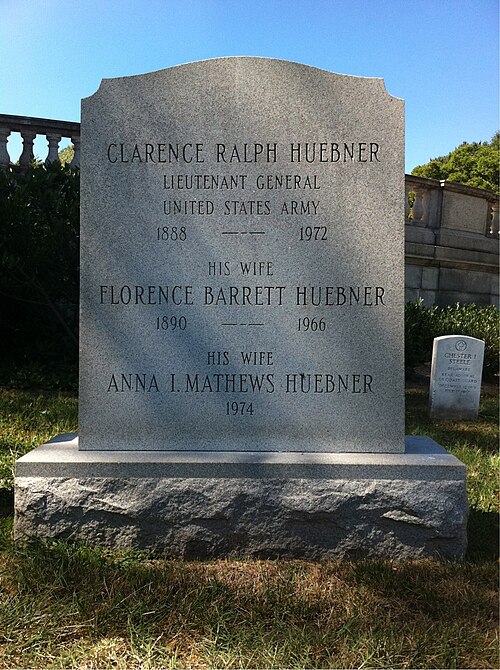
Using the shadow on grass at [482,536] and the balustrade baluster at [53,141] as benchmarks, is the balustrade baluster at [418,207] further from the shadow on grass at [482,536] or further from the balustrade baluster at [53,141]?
the shadow on grass at [482,536]

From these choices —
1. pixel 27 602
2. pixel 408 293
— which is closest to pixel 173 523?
pixel 27 602

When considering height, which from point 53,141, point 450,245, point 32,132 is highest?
point 32,132

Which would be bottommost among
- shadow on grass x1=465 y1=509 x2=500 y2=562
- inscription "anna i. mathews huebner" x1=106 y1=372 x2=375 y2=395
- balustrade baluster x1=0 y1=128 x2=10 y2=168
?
shadow on grass x1=465 y1=509 x2=500 y2=562

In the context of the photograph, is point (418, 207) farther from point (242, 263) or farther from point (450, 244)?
point (242, 263)

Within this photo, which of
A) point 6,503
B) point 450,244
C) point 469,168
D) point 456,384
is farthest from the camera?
point 469,168

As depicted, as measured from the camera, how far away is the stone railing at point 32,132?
10.2 meters

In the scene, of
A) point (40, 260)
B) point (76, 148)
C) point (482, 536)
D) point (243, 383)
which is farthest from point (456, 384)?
point (76, 148)

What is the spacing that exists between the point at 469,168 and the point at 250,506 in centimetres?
3452

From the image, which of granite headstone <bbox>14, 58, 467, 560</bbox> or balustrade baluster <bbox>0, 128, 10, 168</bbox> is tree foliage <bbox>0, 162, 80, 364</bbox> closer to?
balustrade baluster <bbox>0, 128, 10, 168</bbox>

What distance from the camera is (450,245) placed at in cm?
1280

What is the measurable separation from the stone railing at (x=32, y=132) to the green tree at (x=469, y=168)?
2569 centimetres

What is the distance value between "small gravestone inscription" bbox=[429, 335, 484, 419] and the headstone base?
4687mm

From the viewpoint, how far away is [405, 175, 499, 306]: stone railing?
12375 mm

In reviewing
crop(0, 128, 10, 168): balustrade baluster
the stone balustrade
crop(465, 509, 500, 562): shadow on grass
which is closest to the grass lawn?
crop(465, 509, 500, 562): shadow on grass
